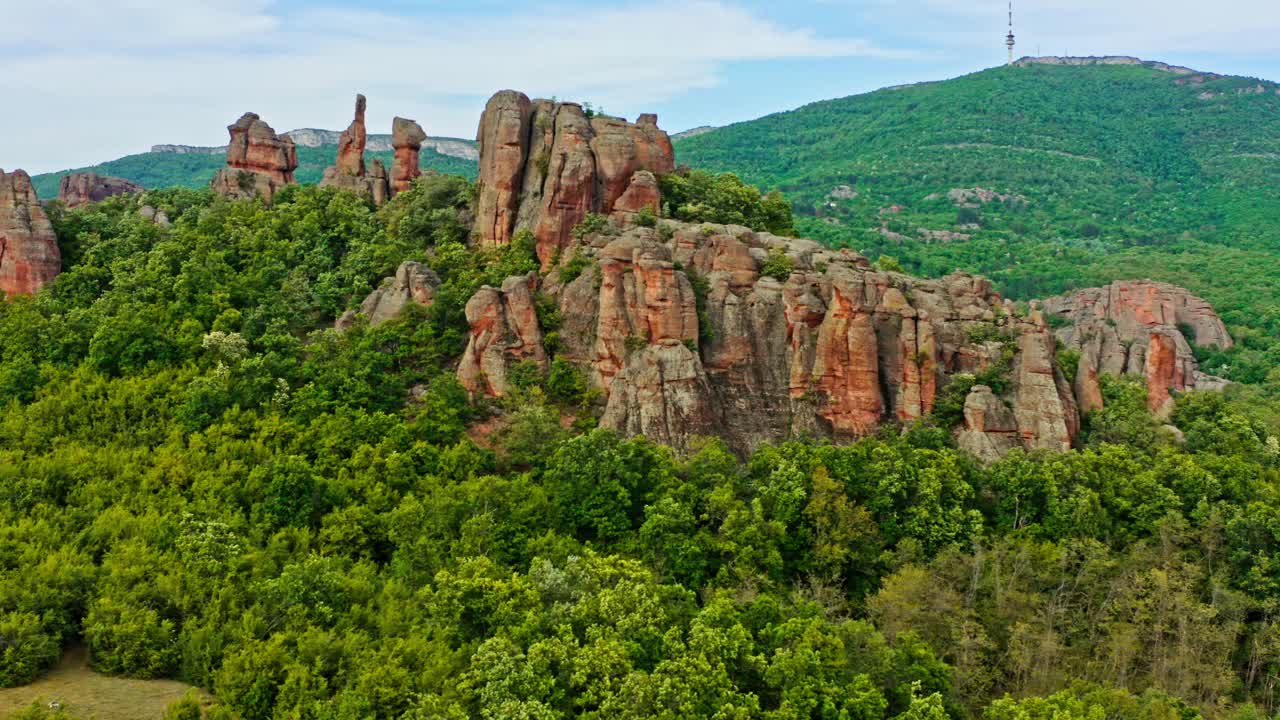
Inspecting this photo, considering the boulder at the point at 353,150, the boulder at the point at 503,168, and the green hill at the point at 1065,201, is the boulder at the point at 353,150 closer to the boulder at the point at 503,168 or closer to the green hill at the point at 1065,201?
the boulder at the point at 503,168

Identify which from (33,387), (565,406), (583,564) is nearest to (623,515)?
(583,564)

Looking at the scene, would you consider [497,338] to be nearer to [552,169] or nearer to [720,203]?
[552,169]

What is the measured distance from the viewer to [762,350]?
166ft

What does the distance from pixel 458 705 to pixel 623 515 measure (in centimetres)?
1361

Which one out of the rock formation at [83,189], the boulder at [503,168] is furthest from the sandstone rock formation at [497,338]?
the rock formation at [83,189]

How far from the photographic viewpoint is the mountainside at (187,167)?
13250cm

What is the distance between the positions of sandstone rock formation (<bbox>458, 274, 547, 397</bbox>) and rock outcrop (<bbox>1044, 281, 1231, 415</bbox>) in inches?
1450

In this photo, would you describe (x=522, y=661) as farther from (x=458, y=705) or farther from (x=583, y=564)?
(x=583, y=564)

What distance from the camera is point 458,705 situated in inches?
1221

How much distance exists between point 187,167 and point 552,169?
105m

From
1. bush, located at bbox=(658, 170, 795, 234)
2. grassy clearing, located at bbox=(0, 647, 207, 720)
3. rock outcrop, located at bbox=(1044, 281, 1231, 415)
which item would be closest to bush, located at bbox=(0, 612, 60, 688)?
grassy clearing, located at bbox=(0, 647, 207, 720)

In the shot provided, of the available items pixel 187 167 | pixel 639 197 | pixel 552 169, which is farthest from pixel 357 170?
pixel 187 167

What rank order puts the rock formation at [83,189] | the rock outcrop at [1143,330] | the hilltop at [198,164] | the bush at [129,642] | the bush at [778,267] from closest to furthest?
the bush at [129,642]
the bush at [778,267]
the rock outcrop at [1143,330]
the rock formation at [83,189]
the hilltop at [198,164]

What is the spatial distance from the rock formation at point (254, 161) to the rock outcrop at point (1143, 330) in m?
57.0
